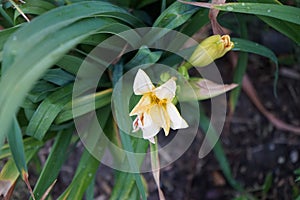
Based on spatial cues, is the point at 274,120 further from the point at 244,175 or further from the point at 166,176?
the point at 166,176

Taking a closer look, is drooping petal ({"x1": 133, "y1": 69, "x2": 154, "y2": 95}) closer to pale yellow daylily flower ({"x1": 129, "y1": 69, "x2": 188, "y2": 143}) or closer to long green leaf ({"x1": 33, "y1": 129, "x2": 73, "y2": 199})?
pale yellow daylily flower ({"x1": 129, "y1": 69, "x2": 188, "y2": 143})

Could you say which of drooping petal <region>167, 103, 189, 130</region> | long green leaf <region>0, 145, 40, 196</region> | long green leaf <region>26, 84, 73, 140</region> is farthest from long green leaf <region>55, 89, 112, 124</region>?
drooping petal <region>167, 103, 189, 130</region>

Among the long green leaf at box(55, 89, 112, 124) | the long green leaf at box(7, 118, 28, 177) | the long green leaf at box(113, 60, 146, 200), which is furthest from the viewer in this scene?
the long green leaf at box(55, 89, 112, 124)

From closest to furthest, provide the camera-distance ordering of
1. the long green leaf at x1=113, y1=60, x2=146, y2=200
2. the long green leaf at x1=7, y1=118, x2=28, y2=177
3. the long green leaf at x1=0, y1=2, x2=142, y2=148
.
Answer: the long green leaf at x1=0, y1=2, x2=142, y2=148 → the long green leaf at x1=7, y1=118, x2=28, y2=177 → the long green leaf at x1=113, y1=60, x2=146, y2=200

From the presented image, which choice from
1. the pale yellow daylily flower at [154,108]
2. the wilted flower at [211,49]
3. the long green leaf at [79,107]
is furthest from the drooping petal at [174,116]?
the long green leaf at [79,107]

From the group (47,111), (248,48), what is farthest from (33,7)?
(248,48)

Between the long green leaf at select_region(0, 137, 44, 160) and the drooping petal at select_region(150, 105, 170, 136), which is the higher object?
the drooping petal at select_region(150, 105, 170, 136)

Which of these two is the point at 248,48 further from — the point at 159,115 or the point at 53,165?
the point at 53,165

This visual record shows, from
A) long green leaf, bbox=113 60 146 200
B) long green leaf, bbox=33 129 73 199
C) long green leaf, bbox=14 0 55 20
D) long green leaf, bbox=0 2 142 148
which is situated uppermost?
long green leaf, bbox=0 2 142 148
